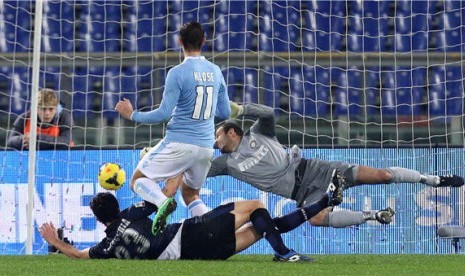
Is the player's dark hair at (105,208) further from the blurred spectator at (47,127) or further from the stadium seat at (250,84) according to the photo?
the stadium seat at (250,84)

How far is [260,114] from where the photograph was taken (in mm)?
9617

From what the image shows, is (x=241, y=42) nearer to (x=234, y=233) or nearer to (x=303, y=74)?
(x=303, y=74)

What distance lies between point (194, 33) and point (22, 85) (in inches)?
268

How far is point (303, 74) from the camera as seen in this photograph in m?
14.5

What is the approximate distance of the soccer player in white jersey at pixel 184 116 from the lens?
839cm

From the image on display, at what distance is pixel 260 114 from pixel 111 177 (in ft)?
4.71

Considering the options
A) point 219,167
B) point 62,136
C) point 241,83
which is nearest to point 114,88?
point 241,83

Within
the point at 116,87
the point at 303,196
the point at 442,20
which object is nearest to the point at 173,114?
the point at 303,196

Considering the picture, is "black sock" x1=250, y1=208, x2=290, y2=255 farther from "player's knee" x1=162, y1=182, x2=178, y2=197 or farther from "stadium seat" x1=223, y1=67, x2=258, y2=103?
"stadium seat" x1=223, y1=67, x2=258, y2=103

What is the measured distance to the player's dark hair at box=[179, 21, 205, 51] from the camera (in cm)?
843

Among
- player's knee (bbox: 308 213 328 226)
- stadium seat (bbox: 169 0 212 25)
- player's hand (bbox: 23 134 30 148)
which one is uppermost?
stadium seat (bbox: 169 0 212 25)

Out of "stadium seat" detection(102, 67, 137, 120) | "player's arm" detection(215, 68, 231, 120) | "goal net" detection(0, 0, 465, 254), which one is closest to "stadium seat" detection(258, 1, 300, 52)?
"goal net" detection(0, 0, 465, 254)

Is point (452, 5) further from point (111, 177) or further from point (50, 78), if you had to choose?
point (111, 177)

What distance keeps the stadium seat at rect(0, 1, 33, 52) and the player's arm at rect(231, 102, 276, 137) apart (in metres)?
5.58
